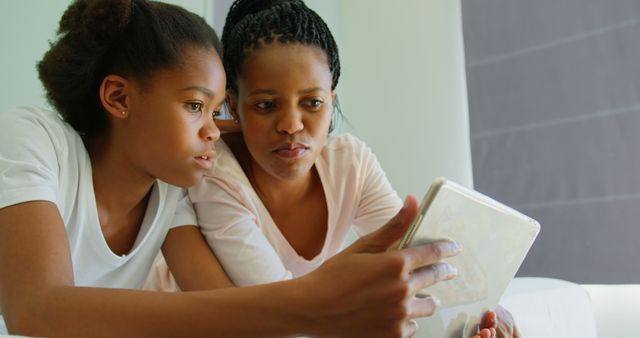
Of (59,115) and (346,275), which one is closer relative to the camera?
(346,275)

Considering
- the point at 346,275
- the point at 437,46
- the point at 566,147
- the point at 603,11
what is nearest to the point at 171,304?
the point at 346,275

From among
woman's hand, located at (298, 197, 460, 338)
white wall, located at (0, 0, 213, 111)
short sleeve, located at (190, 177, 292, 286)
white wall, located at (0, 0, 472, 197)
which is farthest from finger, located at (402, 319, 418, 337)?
white wall, located at (0, 0, 472, 197)

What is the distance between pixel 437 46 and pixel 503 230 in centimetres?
170

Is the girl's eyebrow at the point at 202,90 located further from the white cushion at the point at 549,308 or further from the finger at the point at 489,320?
the white cushion at the point at 549,308

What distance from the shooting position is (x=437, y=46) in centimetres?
232

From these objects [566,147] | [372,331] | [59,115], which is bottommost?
[566,147]

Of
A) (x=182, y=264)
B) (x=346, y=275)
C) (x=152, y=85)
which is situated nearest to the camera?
(x=346, y=275)

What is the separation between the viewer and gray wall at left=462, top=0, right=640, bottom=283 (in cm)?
177

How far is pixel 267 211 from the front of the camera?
1.08 meters

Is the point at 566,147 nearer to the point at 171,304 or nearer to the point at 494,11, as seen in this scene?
the point at 494,11

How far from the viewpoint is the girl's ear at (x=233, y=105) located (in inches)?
42.1

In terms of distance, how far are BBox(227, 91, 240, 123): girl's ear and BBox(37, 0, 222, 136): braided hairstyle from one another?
6.2 inches

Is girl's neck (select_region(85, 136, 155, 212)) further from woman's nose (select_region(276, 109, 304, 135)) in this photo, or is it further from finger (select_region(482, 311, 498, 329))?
finger (select_region(482, 311, 498, 329))

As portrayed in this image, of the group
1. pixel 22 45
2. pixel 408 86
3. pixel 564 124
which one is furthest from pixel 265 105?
pixel 408 86
